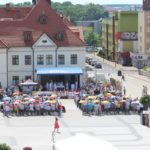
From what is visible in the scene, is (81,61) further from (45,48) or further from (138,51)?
(138,51)

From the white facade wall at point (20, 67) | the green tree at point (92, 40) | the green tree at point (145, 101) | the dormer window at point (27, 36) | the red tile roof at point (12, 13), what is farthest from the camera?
the green tree at point (92, 40)

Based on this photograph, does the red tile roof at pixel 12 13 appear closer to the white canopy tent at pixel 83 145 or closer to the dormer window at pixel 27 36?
the dormer window at pixel 27 36

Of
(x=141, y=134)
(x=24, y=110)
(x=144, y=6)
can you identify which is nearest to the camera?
(x=141, y=134)

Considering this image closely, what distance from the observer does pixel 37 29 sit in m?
76.8

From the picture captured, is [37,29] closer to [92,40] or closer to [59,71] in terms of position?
[59,71]

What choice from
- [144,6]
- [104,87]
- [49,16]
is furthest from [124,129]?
[144,6]

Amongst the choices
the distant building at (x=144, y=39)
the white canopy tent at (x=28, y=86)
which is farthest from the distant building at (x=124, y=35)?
the white canopy tent at (x=28, y=86)

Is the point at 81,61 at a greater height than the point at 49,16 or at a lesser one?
lesser

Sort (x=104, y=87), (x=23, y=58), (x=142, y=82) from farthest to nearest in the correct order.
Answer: (x=142, y=82) → (x=23, y=58) → (x=104, y=87)

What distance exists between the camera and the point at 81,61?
7588 centimetres

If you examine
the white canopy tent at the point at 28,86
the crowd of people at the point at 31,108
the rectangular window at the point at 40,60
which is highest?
the rectangular window at the point at 40,60

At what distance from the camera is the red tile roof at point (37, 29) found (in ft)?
246

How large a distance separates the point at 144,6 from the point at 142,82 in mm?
31173

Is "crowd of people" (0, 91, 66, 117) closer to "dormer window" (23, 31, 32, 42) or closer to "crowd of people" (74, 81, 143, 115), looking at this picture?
"crowd of people" (74, 81, 143, 115)
